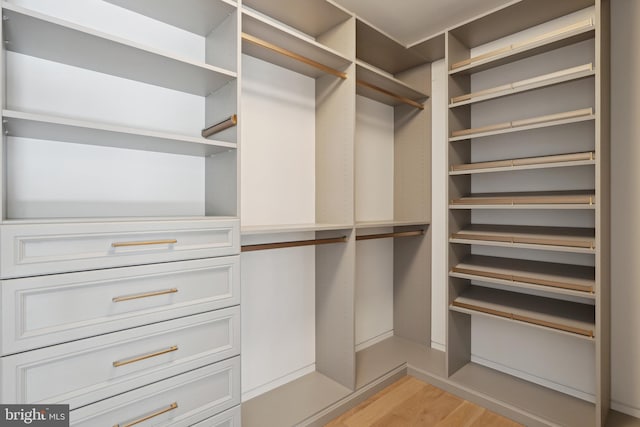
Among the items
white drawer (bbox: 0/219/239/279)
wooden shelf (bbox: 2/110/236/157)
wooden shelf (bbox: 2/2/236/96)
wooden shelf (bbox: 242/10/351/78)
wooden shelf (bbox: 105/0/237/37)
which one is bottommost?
white drawer (bbox: 0/219/239/279)

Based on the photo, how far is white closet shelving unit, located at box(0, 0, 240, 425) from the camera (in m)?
1.07

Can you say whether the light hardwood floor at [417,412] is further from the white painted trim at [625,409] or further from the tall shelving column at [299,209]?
the white painted trim at [625,409]

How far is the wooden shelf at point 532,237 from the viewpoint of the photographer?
1.75 meters

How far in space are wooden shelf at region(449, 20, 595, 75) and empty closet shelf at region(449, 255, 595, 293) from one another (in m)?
1.29

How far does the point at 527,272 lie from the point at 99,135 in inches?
90.2

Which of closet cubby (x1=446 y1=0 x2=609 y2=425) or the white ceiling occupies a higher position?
the white ceiling

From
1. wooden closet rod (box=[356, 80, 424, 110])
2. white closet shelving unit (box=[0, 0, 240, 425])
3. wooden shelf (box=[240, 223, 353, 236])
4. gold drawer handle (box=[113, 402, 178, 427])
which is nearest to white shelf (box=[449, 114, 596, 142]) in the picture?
wooden closet rod (box=[356, 80, 424, 110])

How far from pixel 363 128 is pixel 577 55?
1397 millimetres

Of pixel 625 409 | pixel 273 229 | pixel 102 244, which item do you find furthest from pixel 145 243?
pixel 625 409

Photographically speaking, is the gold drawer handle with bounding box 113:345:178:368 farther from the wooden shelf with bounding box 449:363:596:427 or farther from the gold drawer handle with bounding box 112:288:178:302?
the wooden shelf with bounding box 449:363:596:427

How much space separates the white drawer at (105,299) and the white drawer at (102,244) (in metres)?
0.03

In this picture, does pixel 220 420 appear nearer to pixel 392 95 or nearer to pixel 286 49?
pixel 286 49

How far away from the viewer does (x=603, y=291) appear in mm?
1723

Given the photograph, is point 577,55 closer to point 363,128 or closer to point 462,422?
point 363,128
